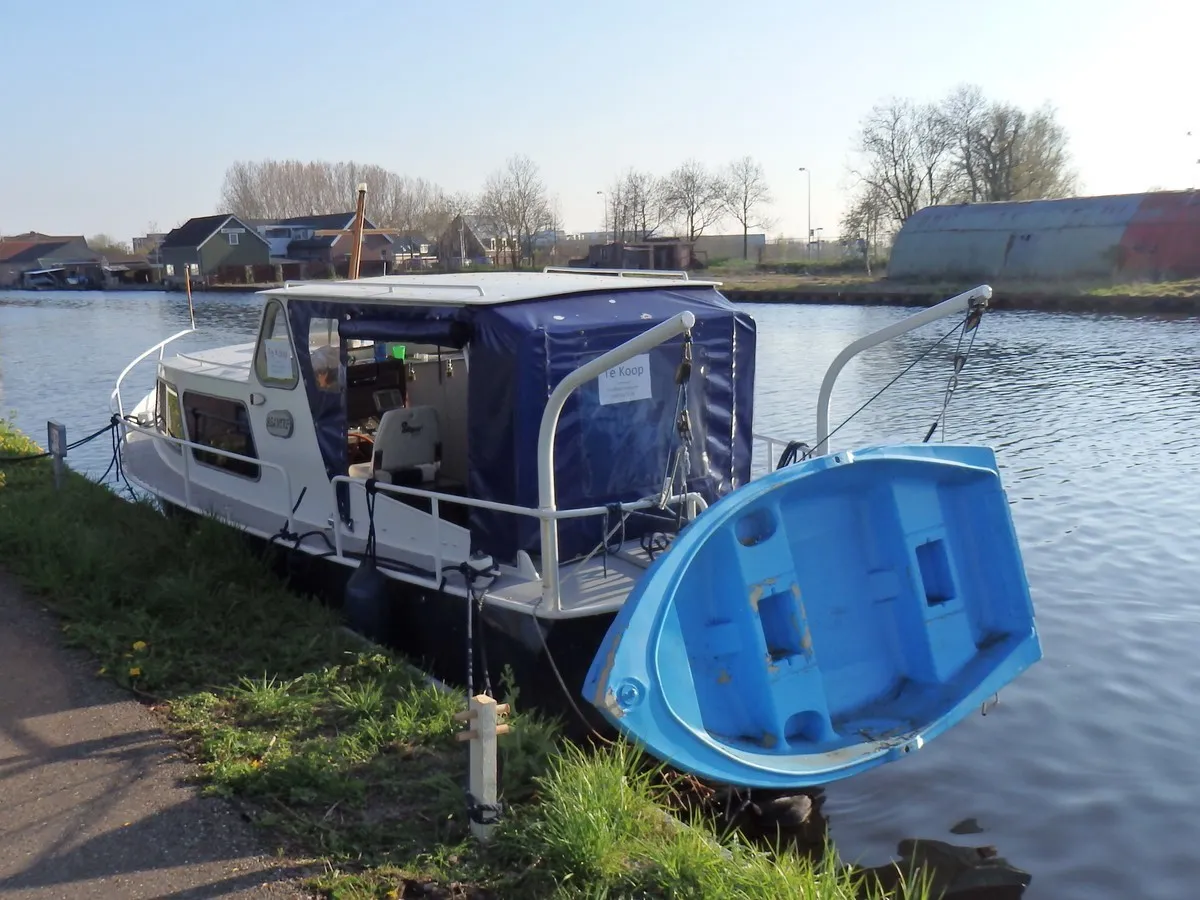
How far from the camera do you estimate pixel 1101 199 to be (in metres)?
43.8

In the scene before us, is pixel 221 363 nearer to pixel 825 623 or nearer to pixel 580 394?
pixel 580 394

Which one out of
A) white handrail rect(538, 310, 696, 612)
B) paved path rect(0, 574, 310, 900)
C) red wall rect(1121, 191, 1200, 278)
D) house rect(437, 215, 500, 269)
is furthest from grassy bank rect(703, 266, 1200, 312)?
paved path rect(0, 574, 310, 900)

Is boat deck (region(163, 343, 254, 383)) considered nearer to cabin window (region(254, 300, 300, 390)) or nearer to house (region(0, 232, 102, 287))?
cabin window (region(254, 300, 300, 390))

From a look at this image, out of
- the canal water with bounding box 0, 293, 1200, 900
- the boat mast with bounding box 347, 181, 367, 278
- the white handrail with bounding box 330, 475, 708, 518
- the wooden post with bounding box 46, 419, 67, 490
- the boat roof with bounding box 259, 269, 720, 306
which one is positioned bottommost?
the canal water with bounding box 0, 293, 1200, 900

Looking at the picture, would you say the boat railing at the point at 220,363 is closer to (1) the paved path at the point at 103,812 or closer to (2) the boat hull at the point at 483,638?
(2) the boat hull at the point at 483,638

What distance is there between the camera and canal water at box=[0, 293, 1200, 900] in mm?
6445

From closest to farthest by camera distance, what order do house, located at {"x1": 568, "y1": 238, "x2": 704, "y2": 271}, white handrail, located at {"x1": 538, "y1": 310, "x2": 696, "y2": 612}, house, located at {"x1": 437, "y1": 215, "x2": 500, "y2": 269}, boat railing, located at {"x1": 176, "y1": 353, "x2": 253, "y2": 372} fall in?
white handrail, located at {"x1": 538, "y1": 310, "x2": 696, "y2": 612} < boat railing, located at {"x1": 176, "y1": 353, "x2": 253, "y2": 372} < house, located at {"x1": 437, "y1": 215, "x2": 500, "y2": 269} < house, located at {"x1": 568, "y1": 238, "x2": 704, "y2": 271}

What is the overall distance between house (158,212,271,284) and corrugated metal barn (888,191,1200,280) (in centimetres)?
5116

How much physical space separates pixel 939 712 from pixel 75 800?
171 inches

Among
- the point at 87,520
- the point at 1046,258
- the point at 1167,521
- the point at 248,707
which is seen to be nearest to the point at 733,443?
the point at 248,707

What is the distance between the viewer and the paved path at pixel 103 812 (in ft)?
14.2

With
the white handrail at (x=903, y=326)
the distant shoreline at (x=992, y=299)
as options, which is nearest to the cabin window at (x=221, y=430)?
the white handrail at (x=903, y=326)

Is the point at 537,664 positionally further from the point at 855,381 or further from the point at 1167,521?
the point at 855,381

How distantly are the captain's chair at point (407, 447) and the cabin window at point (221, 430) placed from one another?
1.48 m
